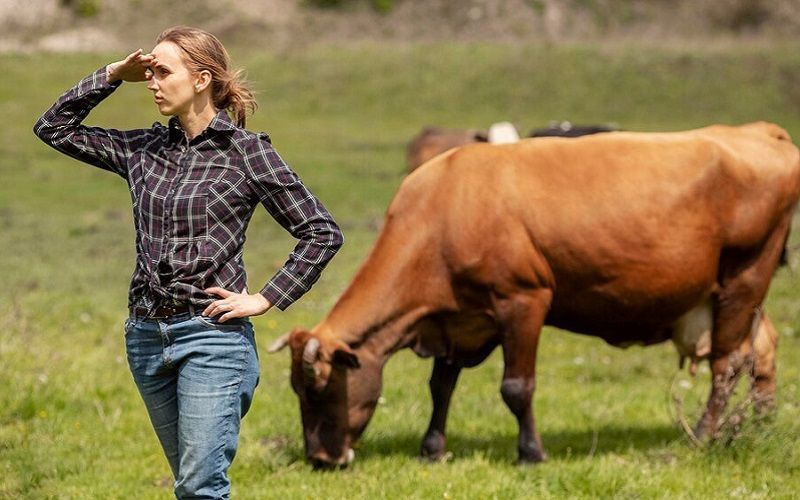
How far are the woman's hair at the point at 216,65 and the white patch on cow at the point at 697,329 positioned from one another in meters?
4.00

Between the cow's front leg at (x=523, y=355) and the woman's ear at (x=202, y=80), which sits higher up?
the woman's ear at (x=202, y=80)

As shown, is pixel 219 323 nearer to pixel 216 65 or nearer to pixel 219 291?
pixel 219 291

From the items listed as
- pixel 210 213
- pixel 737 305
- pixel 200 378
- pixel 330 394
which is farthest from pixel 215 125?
pixel 737 305

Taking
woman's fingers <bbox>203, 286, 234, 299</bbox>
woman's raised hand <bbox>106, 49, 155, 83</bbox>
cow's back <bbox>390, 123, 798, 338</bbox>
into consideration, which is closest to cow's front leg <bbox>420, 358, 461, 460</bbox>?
cow's back <bbox>390, 123, 798, 338</bbox>

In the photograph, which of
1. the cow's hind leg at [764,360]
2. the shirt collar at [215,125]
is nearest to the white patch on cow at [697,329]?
the cow's hind leg at [764,360]

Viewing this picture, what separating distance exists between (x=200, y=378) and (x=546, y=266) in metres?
3.23

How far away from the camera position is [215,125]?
431 cm

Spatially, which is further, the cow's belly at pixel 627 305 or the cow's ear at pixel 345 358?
the cow's belly at pixel 627 305

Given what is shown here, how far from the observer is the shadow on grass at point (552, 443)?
282 inches

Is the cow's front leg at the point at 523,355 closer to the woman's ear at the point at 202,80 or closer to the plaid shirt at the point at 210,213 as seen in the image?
the plaid shirt at the point at 210,213

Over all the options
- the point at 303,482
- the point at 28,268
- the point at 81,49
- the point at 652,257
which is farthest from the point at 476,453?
the point at 81,49

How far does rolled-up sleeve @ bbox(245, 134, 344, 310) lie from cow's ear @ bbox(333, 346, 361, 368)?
248 centimetres

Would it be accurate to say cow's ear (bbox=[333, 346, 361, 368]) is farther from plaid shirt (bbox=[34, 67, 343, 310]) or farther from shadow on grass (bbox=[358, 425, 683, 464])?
plaid shirt (bbox=[34, 67, 343, 310])

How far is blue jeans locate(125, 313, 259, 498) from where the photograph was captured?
167 inches
